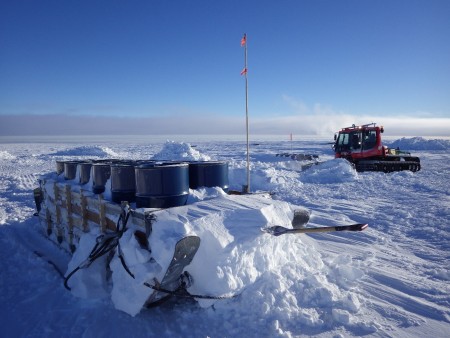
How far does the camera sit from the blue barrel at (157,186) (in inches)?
155

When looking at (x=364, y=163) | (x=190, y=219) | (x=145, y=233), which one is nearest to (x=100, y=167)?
(x=145, y=233)

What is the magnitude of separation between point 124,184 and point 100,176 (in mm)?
761

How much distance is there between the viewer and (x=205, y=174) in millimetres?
4684

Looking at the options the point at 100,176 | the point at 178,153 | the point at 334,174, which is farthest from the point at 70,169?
the point at 178,153

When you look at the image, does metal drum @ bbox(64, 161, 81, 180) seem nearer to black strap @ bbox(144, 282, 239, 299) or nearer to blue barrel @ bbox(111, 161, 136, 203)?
blue barrel @ bbox(111, 161, 136, 203)

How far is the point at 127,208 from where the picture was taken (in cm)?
380

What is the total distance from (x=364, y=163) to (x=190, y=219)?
14.0 meters

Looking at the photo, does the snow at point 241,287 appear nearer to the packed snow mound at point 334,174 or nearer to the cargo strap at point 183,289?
the cargo strap at point 183,289

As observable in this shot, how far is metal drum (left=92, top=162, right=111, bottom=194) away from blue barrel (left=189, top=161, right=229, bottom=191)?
52.2 inches

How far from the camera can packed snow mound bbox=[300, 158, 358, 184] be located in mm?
13292

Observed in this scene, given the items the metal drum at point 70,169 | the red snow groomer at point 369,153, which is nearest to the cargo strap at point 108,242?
the metal drum at point 70,169

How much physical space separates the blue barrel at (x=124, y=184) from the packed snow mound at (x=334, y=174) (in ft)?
34.0

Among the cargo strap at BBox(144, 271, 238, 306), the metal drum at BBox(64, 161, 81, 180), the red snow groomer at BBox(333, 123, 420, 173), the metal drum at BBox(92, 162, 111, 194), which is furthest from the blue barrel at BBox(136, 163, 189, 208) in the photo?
the red snow groomer at BBox(333, 123, 420, 173)

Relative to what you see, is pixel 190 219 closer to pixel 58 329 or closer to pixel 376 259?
pixel 58 329
